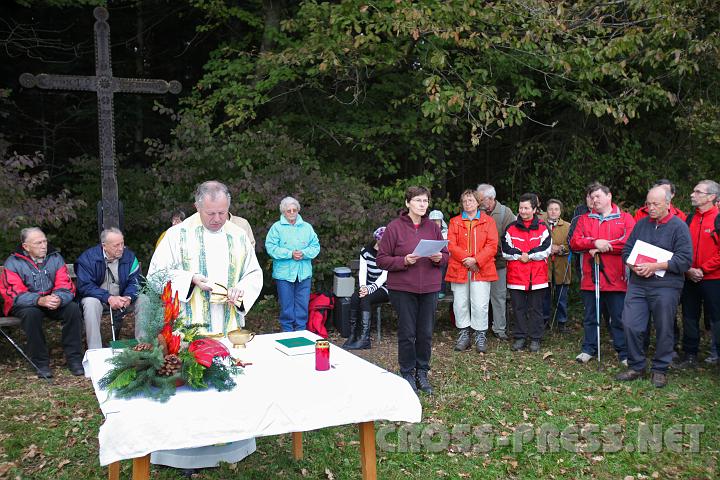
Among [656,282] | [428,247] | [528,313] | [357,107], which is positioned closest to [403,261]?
[428,247]

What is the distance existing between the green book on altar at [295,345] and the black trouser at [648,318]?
3.97m

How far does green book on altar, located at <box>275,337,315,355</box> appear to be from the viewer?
409cm

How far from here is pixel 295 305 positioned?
8.55m

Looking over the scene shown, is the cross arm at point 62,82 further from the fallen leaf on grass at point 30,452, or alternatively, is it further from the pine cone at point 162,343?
the pine cone at point 162,343

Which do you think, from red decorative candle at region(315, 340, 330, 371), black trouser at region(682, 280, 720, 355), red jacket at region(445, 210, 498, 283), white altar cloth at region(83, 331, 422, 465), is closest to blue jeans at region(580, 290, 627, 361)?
black trouser at region(682, 280, 720, 355)

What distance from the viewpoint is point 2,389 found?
21.6 ft

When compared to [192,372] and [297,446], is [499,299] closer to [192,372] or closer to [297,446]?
[297,446]

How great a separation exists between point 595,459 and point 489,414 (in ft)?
3.71

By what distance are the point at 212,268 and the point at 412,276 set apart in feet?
7.03

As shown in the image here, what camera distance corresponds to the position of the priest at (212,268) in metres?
4.40

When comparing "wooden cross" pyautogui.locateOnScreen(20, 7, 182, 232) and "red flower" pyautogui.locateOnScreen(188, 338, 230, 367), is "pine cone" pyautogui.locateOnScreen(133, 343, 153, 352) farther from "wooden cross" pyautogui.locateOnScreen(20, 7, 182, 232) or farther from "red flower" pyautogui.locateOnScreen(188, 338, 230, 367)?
"wooden cross" pyautogui.locateOnScreen(20, 7, 182, 232)

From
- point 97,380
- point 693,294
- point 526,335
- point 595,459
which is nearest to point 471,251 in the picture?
point 526,335

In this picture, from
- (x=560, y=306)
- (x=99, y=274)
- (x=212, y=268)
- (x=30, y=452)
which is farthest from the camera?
(x=560, y=306)

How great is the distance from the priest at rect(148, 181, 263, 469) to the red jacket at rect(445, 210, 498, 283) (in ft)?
12.6
